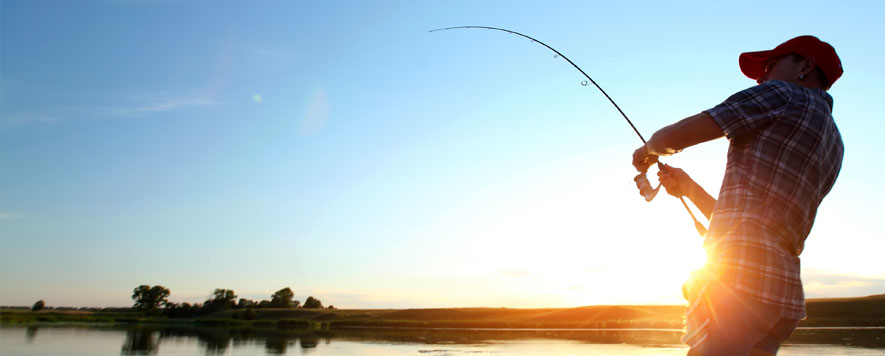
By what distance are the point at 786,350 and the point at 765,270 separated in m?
26.1

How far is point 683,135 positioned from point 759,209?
0.40 metres

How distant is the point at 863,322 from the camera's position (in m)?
52.0

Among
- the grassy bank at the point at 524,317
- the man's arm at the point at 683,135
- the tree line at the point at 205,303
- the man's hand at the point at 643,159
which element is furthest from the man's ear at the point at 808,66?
the tree line at the point at 205,303

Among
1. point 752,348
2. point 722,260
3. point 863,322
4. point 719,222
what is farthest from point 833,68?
point 863,322

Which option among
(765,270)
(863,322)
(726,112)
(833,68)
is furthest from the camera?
(863,322)

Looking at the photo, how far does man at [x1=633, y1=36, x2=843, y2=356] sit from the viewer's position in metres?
1.98

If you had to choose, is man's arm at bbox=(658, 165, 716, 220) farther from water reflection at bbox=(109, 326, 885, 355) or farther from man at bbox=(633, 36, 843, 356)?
water reflection at bbox=(109, 326, 885, 355)

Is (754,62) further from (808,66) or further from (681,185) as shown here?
(681,185)

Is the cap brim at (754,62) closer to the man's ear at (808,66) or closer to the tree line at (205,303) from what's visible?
the man's ear at (808,66)

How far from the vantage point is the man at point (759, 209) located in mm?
1980

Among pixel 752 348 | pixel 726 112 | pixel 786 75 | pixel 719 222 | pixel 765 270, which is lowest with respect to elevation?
pixel 752 348

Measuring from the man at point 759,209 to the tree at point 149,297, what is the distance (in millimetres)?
134348

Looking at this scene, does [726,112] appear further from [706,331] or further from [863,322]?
[863,322]

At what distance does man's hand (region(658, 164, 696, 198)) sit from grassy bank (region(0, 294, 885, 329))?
55.9 metres
